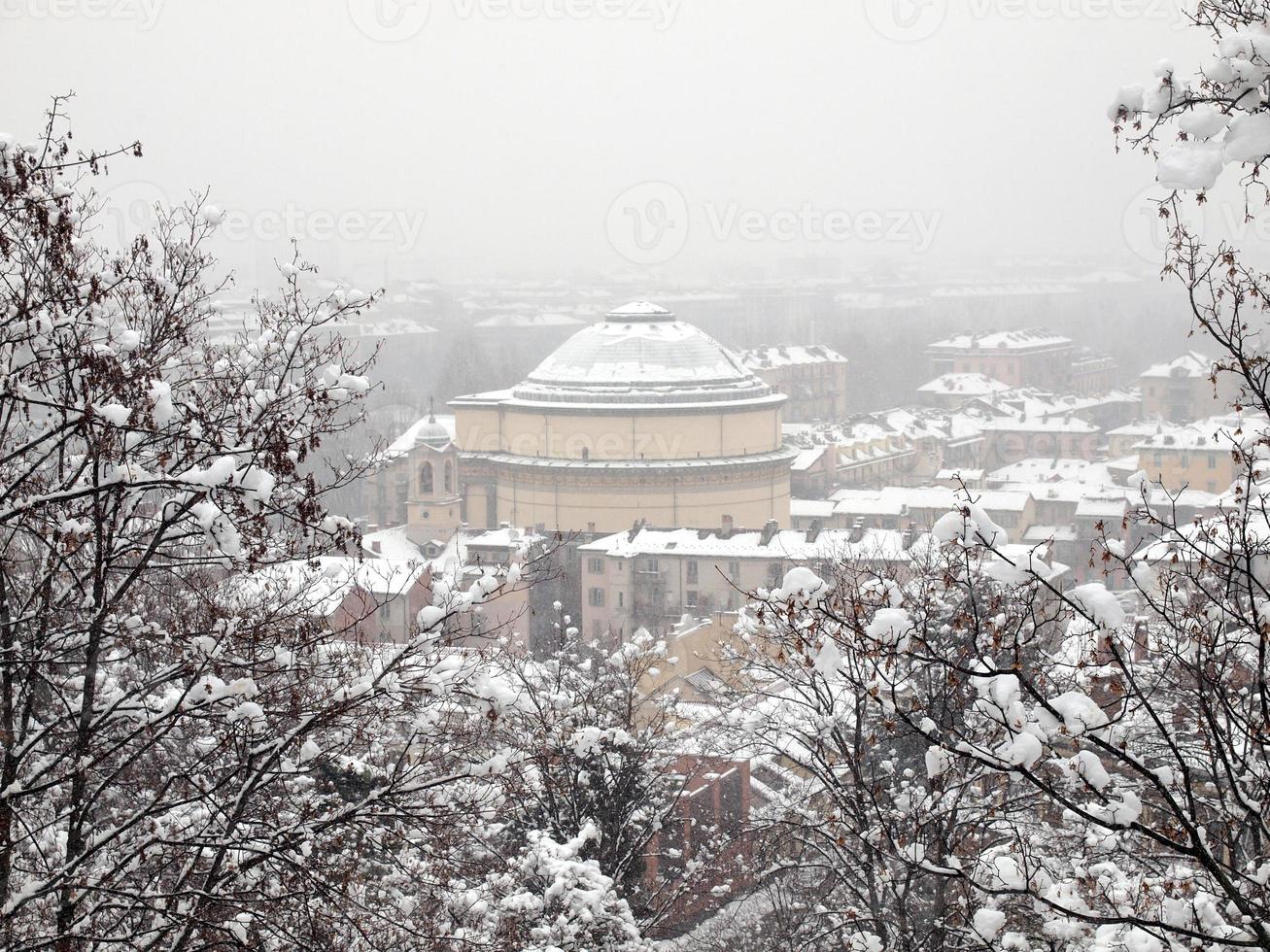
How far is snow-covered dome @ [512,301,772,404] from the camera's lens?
129ft

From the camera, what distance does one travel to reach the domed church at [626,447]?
123 ft

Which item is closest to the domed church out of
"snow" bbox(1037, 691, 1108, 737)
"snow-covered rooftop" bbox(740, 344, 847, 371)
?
"snow-covered rooftop" bbox(740, 344, 847, 371)

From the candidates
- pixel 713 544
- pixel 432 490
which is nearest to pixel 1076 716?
pixel 713 544

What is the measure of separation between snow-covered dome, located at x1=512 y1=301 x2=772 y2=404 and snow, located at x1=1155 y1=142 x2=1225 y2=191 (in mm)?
35482

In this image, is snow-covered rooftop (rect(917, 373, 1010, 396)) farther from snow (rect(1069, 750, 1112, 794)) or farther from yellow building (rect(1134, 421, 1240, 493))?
snow (rect(1069, 750, 1112, 794))

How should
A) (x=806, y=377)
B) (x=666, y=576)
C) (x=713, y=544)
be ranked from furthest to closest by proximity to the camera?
(x=806, y=377), (x=713, y=544), (x=666, y=576)

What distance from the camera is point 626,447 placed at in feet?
125

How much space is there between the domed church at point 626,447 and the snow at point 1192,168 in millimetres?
33095

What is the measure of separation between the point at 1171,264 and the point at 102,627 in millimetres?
3284

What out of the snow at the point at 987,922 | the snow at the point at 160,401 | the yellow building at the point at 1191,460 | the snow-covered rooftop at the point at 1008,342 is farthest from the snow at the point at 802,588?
the snow-covered rooftop at the point at 1008,342

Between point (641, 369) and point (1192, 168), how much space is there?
3706 centimetres

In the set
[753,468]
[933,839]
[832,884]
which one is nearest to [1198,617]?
[933,839]

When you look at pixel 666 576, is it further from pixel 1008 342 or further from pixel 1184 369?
pixel 1008 342

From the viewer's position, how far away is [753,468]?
38625 millimetres
